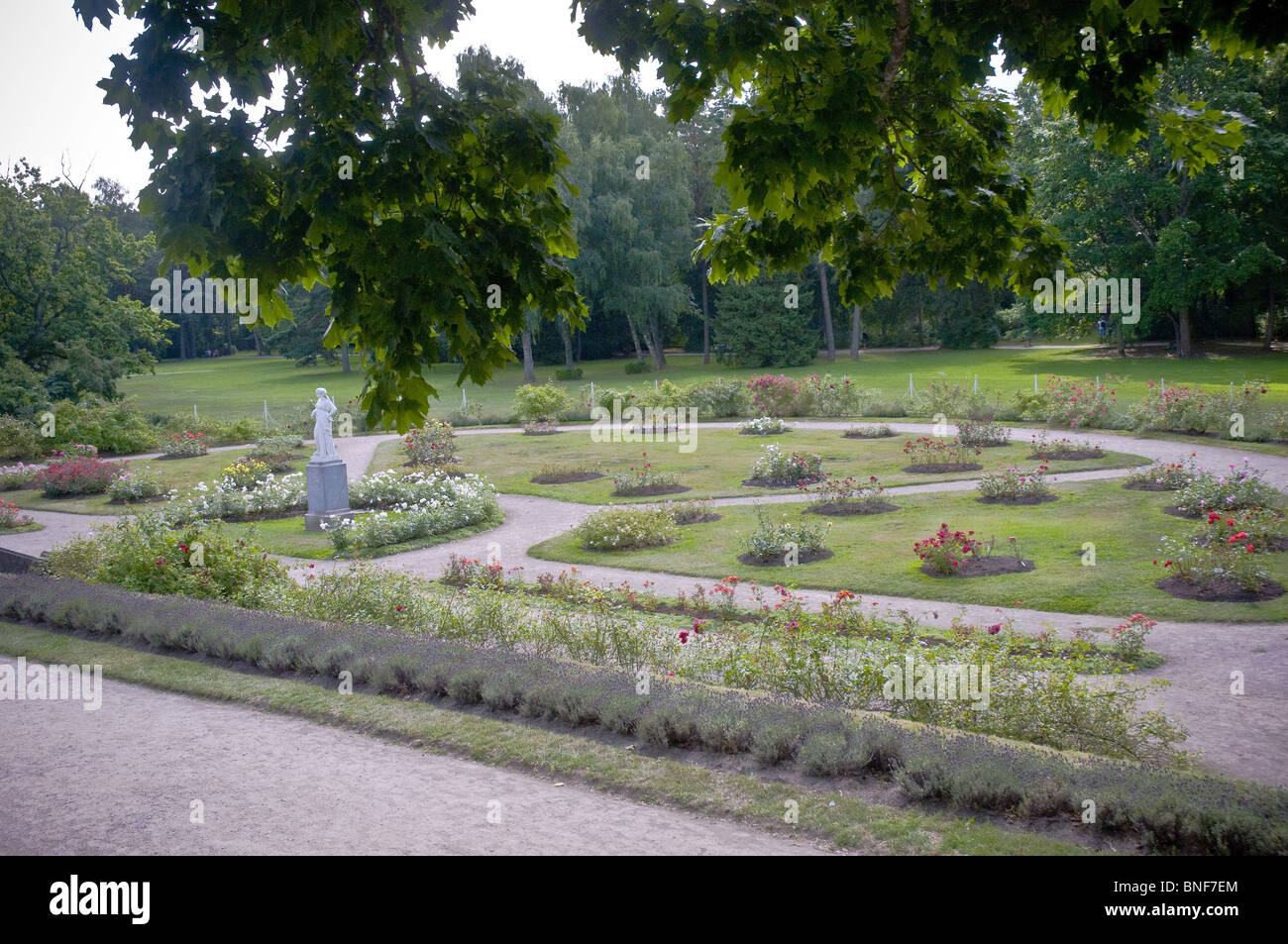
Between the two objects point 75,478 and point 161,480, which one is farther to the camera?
point 161,480

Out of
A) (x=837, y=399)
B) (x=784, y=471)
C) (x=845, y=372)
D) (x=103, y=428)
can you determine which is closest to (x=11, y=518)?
(x=103, y=428)

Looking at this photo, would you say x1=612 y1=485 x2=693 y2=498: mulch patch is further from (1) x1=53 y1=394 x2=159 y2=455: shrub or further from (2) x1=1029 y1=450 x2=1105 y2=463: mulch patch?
(1) x1=53 y1=394 x2=159 y2=455: shrub

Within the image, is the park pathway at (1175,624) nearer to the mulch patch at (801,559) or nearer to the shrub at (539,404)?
the mulch patch at (801,559)

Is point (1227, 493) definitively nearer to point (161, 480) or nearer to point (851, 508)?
point (851, 508)

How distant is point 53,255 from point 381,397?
1364 inches

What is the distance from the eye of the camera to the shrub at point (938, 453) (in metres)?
19.4

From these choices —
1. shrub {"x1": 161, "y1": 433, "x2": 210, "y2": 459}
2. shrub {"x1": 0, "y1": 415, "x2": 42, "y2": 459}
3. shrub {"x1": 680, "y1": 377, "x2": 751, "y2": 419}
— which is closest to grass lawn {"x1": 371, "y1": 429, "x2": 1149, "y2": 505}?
shrub {"x1": 680, "y1": 377, "x2": 751, "y2": 419}

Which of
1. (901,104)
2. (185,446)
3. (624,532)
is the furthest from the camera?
(185,446)

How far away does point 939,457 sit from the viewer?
19547mm

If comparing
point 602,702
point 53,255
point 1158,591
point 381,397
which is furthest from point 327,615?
point 53,255

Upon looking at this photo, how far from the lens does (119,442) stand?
27.7m

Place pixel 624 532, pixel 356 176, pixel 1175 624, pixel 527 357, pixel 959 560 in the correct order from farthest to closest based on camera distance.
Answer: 1. pixel 527 357
2. pixel 624 532
3. pixel 959 560
4. pixel 1175 624
5. pixel 356 176

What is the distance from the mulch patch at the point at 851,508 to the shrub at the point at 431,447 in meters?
9.60

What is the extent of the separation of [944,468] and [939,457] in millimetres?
436
